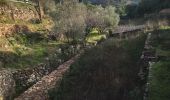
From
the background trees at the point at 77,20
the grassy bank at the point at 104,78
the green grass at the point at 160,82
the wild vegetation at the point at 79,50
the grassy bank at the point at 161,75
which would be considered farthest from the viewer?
the background trees at the point at 77,20

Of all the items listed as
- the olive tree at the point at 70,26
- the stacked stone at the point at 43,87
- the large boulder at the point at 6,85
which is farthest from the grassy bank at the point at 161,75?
the olive tree at the point at 70,26

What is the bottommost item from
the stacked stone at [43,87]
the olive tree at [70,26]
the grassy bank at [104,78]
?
the stacked stone at [43,87]

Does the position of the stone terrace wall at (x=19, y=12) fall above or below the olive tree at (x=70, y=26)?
above

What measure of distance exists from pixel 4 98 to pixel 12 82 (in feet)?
9.55

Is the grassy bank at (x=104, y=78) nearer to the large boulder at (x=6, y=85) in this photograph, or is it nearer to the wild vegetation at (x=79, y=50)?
the wild vegetation at (x=79, y=50)

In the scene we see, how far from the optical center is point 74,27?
4125 cm

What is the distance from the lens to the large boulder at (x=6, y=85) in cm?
2341

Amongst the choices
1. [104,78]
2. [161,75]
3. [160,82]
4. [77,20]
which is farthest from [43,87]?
[77,20]

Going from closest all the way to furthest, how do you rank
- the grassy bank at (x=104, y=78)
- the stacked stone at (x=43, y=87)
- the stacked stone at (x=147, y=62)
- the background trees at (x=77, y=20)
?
the grassy bank at (x=104, y=78), the stacked stone at (x=147, y=62), the stacked stone at (x=43, y=87), the background trees at (x=77, y=20)

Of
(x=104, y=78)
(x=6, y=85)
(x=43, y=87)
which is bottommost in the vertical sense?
(x=43, y=87)

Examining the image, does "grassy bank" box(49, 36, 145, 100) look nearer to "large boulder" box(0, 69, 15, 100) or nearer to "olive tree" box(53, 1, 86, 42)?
"large boulder" box(0, 69, 15, 100)

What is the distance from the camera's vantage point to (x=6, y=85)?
24797 mm

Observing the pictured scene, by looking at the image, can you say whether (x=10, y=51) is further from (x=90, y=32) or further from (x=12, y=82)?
(x=90, y=32)

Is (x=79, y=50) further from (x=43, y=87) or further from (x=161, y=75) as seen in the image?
(x=161, y=75)
